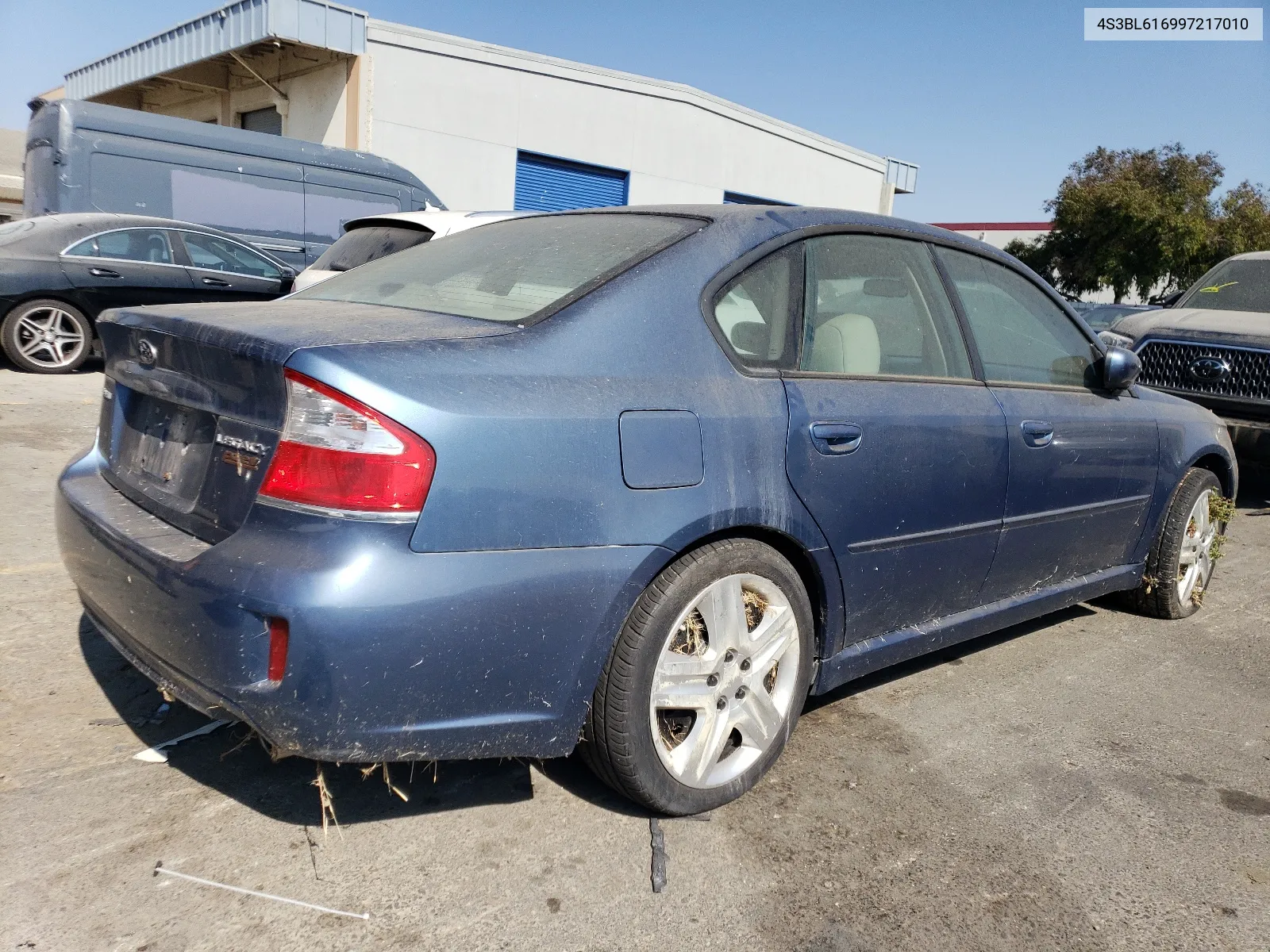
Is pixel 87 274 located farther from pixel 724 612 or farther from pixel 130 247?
pixel 724 612

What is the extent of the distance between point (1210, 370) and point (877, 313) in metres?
4.84

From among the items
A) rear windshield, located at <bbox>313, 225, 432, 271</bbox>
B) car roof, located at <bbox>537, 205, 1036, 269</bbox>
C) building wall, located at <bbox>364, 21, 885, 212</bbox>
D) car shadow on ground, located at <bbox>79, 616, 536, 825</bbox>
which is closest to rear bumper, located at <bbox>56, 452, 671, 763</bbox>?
car shadow on ground, located at <bbox>79, 616, 536, 825</bbox>

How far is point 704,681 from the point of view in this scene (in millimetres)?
2695

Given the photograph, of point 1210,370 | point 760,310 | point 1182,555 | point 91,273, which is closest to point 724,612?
point 760,310

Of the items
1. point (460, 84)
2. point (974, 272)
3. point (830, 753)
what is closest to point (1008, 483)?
point (974, 272)

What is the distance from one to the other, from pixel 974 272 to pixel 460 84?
14579 mm

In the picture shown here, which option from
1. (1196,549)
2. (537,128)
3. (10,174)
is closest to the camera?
(1196,549)

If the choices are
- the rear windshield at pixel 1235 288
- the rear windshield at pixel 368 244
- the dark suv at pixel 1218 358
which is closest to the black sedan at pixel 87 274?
the rear windshield at pixel 368 244

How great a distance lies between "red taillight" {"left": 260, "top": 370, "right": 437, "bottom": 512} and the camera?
7.06ft

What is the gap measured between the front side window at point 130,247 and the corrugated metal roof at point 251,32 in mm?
7032

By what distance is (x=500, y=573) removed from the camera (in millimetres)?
2244

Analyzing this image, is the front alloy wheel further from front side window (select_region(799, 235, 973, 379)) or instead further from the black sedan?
the black sedan

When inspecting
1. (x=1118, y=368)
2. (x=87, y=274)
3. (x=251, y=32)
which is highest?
(x=251, y=32)

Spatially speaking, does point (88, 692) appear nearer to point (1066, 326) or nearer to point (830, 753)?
point (830, 753)
